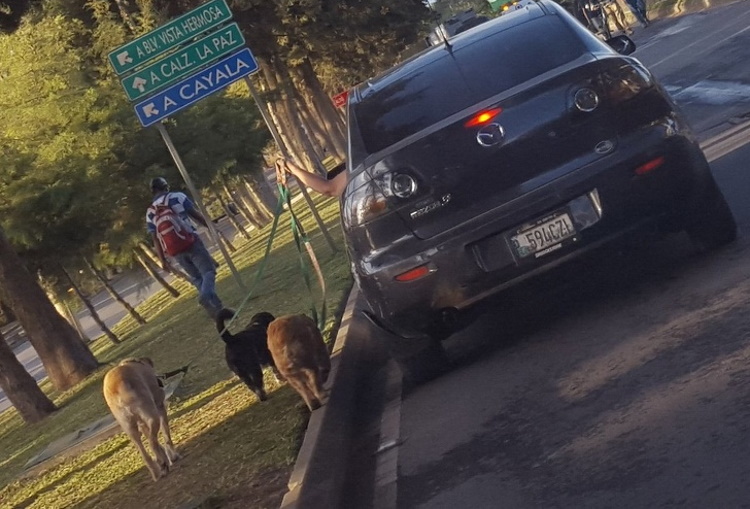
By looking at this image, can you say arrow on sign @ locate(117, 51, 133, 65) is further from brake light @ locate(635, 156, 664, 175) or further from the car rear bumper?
brake light @ locate(635, 156, 664, 175)

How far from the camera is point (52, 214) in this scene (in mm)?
22797

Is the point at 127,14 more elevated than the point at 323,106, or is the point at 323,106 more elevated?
the point at 127,14

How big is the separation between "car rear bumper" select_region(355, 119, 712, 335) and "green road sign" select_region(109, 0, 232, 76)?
8.32 m

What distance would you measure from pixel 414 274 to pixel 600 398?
1.48m

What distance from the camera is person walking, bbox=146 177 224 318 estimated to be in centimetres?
1418

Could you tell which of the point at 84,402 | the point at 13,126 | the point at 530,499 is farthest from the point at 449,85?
the point at 13,126

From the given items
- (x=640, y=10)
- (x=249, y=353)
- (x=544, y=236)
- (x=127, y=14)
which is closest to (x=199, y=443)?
(x=249, y=353)

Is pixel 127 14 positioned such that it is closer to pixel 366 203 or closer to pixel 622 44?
pixel 622 44

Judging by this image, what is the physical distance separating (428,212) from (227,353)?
251 cm

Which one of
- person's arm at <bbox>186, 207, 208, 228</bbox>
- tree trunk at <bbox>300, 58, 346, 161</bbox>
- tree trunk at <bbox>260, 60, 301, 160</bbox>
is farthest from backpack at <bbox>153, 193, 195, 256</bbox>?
tree trunk at <bbox>300, 58, 346, 161</bbox>

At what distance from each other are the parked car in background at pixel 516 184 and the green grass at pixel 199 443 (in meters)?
1.23

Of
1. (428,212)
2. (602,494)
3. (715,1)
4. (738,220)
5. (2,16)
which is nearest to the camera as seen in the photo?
(602,494)

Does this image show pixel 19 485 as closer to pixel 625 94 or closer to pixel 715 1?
pixel 625 94

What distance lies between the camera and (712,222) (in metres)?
7.51
